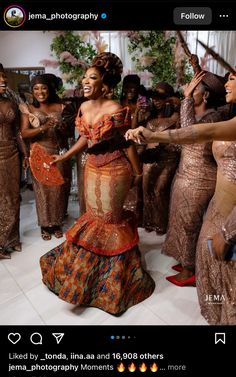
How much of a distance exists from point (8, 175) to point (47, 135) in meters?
0.52

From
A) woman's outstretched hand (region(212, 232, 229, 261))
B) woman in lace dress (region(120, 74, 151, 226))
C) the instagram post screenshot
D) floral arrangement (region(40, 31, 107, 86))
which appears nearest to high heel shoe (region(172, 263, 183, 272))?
the instagram post screenshot

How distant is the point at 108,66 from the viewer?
1735mm

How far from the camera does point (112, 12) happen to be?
1.17m

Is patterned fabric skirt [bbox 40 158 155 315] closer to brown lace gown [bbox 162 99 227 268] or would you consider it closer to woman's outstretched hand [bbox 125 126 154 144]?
brown lace gown [bbox 162 99 227 268]

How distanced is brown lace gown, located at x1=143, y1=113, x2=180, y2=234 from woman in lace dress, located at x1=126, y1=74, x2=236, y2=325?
4.27 feet

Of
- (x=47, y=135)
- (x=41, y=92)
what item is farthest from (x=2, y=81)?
(x=47, y=135)

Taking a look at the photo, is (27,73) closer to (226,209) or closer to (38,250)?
(38,250)
